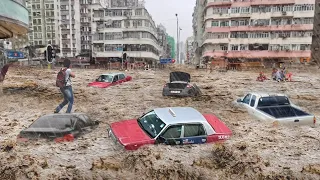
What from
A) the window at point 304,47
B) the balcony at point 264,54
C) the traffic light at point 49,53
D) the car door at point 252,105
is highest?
the window at point 304,47

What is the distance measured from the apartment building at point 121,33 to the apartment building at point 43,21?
24.4 m

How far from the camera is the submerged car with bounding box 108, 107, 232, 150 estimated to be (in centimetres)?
641

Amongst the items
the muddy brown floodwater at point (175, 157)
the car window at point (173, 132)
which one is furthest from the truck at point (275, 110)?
the car window at point (173, 132)

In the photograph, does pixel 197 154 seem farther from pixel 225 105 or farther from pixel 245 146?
pixel 225 105

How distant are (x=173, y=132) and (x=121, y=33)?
50910mm

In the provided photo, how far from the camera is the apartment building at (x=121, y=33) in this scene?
54.5 metres

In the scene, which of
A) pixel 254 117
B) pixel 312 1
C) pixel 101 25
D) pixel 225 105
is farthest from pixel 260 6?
pixel 254 117

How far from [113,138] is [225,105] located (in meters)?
8.08

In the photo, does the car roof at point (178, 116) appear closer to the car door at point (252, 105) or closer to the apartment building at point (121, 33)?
the car door at point (252, 105)

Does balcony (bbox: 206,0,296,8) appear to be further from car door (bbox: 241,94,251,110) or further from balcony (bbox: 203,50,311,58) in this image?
car door (bbox: 241,94,251,110)

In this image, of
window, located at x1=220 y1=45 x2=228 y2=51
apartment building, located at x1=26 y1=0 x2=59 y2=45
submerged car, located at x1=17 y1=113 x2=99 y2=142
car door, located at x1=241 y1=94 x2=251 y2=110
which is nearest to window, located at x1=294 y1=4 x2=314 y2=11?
window, located at x1=220 y1=45 x2=228 y2=51

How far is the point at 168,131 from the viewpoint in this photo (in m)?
6.61

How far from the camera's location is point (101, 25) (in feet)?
184

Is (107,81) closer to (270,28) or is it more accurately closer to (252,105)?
(252,105)
